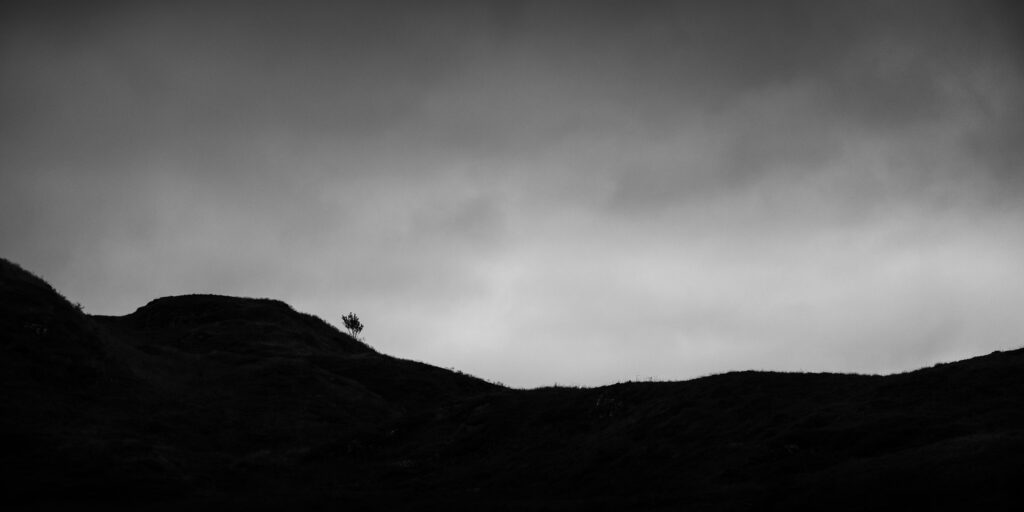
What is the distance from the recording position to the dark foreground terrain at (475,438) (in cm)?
2755

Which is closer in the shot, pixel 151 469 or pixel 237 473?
pixel 151 469

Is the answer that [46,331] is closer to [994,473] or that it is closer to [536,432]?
[536,432]

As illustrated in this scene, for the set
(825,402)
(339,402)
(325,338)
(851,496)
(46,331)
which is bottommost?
(851,496)

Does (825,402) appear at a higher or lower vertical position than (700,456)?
higher

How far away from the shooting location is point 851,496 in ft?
80.2

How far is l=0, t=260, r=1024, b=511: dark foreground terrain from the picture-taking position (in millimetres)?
27547

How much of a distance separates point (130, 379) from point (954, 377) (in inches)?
2219

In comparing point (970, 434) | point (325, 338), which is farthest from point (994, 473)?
point (325, 338)

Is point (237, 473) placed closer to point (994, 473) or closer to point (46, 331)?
point (46, 331)

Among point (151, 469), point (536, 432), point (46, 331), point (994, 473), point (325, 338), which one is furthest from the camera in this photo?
point (325, 338)

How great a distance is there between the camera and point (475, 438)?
158 ft

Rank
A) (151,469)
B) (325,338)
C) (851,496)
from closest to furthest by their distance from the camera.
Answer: (851,496), (151,469), (325,338)

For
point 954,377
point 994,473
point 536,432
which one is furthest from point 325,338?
point 994,473

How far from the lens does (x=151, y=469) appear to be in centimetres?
3794
